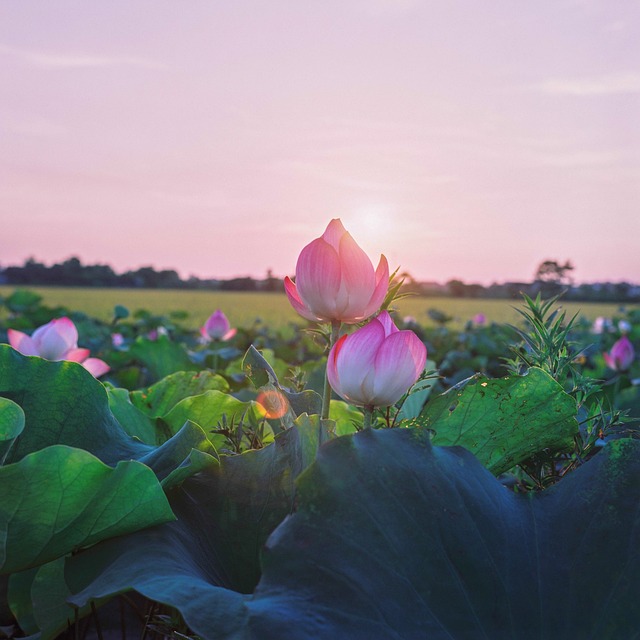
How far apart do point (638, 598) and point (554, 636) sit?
0.26 feet

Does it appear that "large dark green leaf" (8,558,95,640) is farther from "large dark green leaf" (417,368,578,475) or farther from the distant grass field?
the distant grass field

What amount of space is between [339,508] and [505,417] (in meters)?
0.27

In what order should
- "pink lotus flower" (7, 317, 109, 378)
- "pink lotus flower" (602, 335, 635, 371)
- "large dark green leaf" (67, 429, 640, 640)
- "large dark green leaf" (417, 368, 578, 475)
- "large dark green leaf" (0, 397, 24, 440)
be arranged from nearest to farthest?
"large dark green leaf" (67, 429, 640, 640) < "large dark green leaf" (0, 397, 24, 440) < "large dark green leaf" (417, 368, 578, 475) < "pink lotus flower" (7, 317, 109, 378) < "pink lotus flower" (602, 335, 635, 371)

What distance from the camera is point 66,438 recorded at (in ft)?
2.53

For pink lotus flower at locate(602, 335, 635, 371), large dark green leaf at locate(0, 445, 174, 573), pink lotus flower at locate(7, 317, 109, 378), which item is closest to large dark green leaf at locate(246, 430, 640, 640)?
large dark green leaf at locate(0, 445, 174, 573)

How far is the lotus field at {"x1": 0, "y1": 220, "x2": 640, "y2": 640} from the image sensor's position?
550 millimetres

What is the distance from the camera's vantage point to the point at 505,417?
0.77 meters

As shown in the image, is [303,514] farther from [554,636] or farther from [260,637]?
[554,636]

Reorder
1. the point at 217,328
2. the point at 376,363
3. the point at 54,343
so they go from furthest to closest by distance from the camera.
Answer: the point at 217,328
the point at 54,343
the point at 376,363

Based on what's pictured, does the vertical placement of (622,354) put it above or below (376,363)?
below

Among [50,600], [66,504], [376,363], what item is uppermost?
[376,363]

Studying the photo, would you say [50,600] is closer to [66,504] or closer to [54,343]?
[66,504]

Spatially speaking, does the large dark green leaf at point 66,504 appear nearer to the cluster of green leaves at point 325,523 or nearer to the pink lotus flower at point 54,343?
the cluster of green leaves at point 325,523

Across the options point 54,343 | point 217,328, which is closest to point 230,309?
point 217,328
